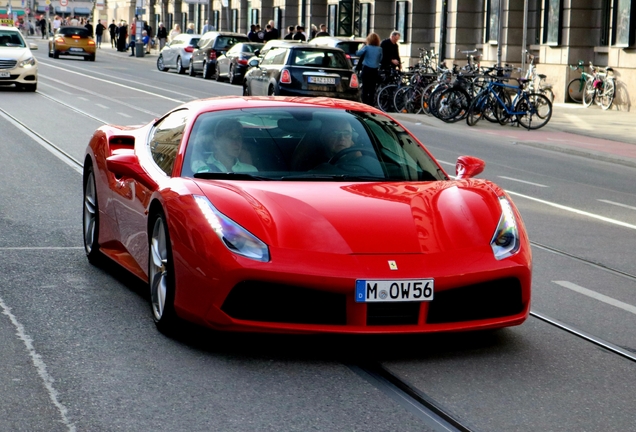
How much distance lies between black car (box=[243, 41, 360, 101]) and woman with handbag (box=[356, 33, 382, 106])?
25cm

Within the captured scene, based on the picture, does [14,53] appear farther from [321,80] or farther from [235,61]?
[235,61]

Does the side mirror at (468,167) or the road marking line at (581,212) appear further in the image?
the road marking line at (581,212)

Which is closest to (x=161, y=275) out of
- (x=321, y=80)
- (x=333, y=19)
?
(x=321, y=80)

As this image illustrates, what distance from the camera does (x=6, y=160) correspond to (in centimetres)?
1458

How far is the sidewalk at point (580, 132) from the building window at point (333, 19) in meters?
22.4

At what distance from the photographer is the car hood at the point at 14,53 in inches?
1121

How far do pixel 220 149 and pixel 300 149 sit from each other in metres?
0.43

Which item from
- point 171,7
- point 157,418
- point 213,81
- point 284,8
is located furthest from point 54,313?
point 171,7

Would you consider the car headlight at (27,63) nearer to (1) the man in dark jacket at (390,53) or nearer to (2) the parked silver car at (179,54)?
(1) the man in dark jacket at (390,53)

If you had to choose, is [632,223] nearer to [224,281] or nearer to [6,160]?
[224,281]

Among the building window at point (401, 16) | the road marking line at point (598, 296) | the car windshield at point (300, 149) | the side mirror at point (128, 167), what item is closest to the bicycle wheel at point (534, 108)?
the road marking line at point (598, 296)

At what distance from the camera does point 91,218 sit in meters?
8.02

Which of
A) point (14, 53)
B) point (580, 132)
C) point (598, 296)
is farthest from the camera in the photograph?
point (14, 53)

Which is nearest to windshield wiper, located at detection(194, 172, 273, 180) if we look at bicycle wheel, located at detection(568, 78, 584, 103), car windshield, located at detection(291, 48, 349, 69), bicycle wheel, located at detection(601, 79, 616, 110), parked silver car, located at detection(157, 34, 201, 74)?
car windshield, located at detection(291, 48, 349, 69)
